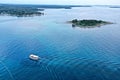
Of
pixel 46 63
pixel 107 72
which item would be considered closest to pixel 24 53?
Answer: pixel 46 63

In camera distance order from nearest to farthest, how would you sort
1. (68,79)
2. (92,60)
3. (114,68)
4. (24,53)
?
1. (68,79)
2. (114,68)
3. (92,60)
4. (24,53)

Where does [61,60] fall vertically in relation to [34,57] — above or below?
below

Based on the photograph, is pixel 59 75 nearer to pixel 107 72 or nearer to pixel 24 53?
pixel 107 72

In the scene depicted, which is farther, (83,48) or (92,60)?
(83,48)

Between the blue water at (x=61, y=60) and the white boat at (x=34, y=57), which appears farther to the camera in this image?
the white boat at (x=34, y=57)

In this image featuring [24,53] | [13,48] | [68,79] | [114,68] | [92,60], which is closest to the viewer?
[68,79]

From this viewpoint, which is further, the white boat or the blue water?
the white boat

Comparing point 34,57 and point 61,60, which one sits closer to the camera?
point 34,57

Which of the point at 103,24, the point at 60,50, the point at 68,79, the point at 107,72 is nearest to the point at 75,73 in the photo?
the point at 68,79

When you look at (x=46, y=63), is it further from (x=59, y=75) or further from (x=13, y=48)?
(x=13, y=48)
